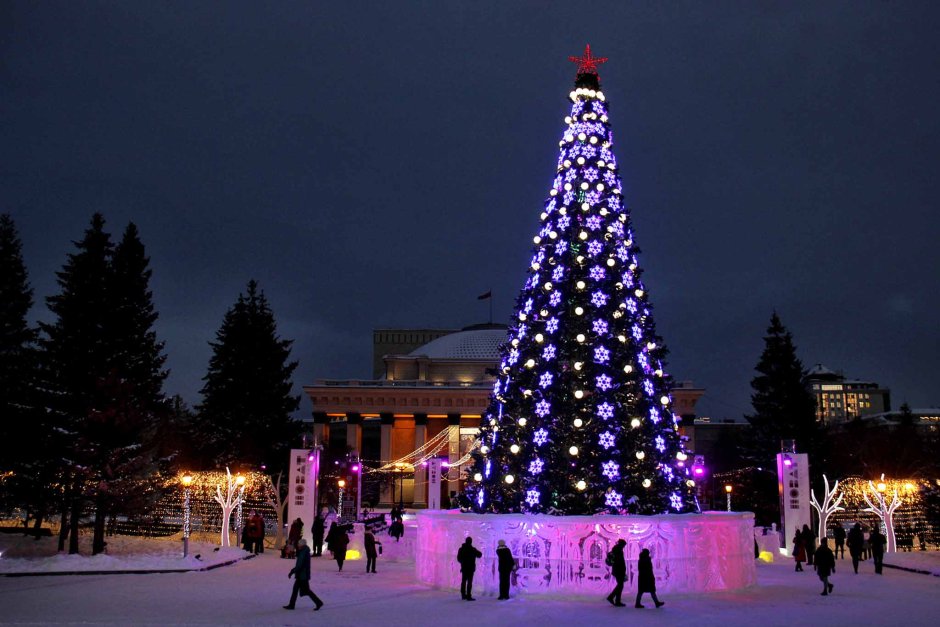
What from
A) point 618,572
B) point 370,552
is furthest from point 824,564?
point 370,552

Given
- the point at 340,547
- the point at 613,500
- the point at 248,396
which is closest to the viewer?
the point at 613,500

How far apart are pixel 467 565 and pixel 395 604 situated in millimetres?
1404

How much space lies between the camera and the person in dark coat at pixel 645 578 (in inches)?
545

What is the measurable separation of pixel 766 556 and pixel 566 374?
39.0 ft

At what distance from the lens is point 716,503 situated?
4641cm

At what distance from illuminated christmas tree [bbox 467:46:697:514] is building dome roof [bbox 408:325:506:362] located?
56001 mm

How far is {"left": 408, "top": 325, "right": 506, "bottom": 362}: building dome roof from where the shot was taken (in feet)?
247

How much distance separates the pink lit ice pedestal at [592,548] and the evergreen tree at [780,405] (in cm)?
2539

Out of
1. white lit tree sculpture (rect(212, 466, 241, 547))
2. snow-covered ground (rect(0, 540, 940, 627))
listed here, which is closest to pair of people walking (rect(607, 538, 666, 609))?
snow-covered ground (rect(0, 540, 940, 627))

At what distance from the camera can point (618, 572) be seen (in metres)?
14.1

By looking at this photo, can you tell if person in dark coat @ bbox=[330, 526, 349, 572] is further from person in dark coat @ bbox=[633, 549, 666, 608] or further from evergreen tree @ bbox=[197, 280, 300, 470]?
evergreen tree @ bbox=[197, 280, 300, 470]

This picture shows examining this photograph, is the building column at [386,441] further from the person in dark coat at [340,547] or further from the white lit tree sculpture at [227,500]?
the person in dark coat at [340,547]

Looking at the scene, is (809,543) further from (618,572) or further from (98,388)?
(98,388)

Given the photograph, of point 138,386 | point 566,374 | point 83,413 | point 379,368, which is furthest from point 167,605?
point 379,368
